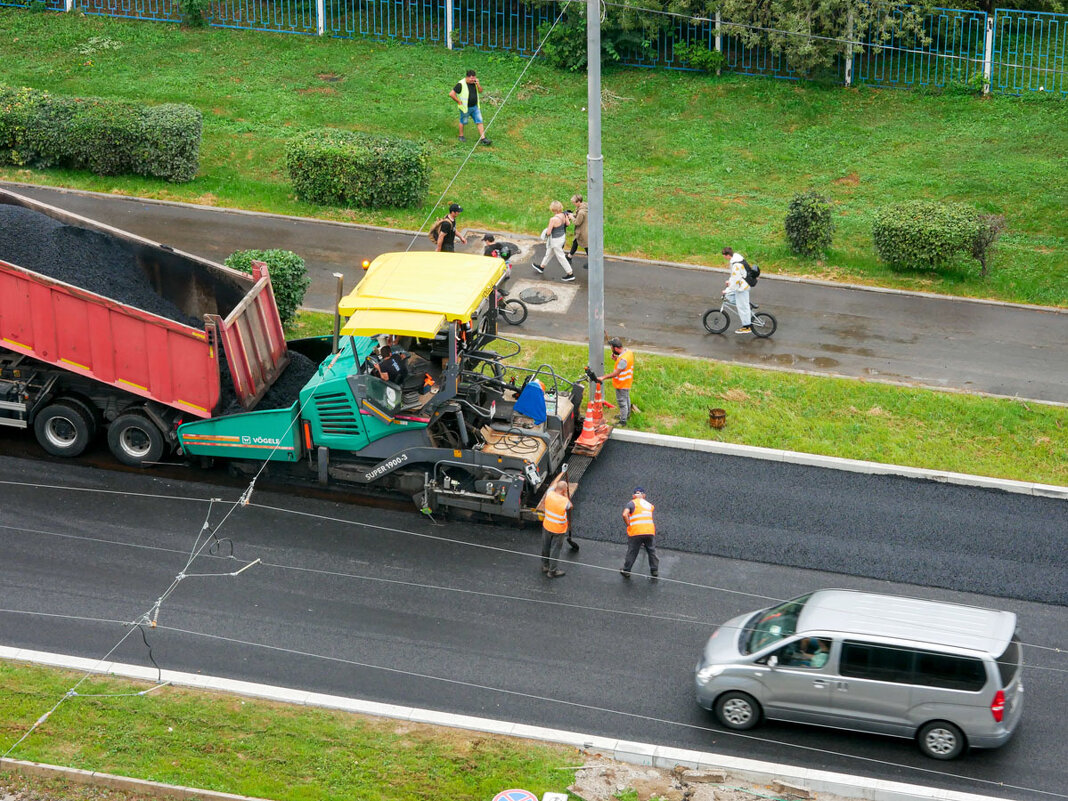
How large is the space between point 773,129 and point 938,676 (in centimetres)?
1926

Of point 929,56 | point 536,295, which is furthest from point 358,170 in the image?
point 929,56

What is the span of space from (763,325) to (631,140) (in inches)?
355

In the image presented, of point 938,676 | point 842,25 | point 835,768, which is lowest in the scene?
point 835,768

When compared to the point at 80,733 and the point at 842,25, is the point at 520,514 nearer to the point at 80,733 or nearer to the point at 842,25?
the point at 80,733

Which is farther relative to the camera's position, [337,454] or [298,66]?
[298,66]

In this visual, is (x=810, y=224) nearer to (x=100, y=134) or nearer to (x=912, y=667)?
(x=912, y=667)

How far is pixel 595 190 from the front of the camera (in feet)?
56.2

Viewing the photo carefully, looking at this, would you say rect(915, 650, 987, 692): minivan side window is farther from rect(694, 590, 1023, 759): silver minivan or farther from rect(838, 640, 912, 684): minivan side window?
rect(838, 640, 912, 684): minivan side window

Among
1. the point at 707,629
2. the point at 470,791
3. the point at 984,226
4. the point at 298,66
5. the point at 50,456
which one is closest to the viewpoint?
the point at 470,791

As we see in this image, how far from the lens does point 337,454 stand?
635 inches

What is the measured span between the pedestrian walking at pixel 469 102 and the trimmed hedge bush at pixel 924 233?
9380 mm

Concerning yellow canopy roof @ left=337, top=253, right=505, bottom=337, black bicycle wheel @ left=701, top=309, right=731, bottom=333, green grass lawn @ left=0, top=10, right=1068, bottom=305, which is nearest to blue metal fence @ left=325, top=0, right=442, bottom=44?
green grass lawn @ left=0, top=10, right=1068, bottom=305

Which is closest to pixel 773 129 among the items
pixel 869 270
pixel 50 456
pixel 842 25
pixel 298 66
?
pixel 842 25

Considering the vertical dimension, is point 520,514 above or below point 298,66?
below
